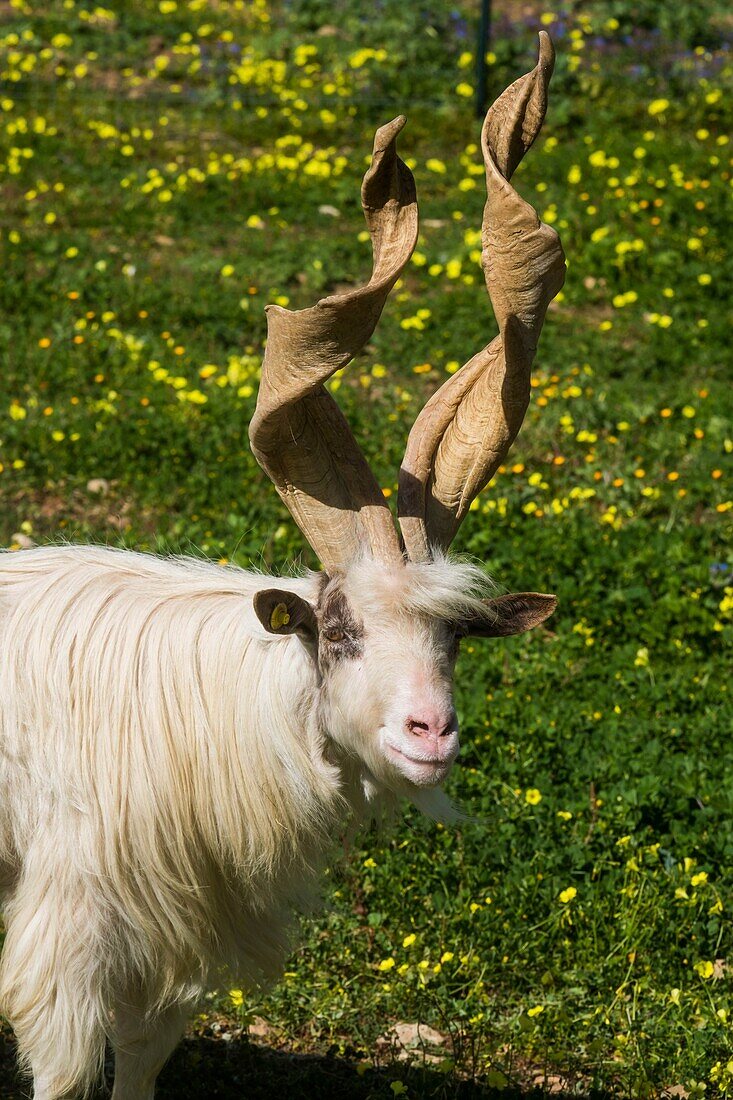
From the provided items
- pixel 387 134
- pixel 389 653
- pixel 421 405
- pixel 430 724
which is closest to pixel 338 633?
pixel 389 653

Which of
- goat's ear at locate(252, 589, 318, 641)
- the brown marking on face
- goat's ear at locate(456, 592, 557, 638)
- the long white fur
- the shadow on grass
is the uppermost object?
goat's ear at locate(252, 589, 318, 641)

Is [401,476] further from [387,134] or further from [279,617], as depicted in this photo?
[387,134]

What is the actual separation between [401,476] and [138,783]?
3.43ft

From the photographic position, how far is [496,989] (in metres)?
4.36

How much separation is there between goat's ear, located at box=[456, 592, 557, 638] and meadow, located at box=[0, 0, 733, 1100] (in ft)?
1.86

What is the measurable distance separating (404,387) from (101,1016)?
16.0 ft

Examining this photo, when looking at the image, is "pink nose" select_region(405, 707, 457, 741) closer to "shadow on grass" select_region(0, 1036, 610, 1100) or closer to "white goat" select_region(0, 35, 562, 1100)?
"white goat" select_region(0, 35, 562, 1100)

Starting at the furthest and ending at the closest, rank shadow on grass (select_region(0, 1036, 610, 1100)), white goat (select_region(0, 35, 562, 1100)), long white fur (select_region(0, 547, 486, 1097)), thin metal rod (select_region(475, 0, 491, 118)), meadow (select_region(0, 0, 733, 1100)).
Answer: thin metal rod (select_region(475, 0, 491, 118))
meadow (select_region(0, 0, 733, 1100))
shadow on grass (select_region(0, 1036, 610, 1100))
long white fur (select_region(0, 547, 486, 1097))
white goat (select_region(0, 35, 562, 1100))

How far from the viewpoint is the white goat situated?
3.25 meters

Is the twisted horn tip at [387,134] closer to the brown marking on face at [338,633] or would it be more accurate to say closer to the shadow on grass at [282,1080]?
the brown marking on face at [338,633]

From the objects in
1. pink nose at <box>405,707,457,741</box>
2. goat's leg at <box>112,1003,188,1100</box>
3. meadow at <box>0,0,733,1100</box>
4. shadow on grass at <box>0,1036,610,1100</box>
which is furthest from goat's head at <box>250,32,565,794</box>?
shadow on grass at <box>0,1036,610,1100</box>

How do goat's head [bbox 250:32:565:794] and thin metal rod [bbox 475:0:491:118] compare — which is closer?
goat's head [bbox 250:32:565:794]

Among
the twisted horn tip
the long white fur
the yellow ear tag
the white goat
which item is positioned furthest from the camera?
the long white fur

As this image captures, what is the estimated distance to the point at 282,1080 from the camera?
4098 mm
